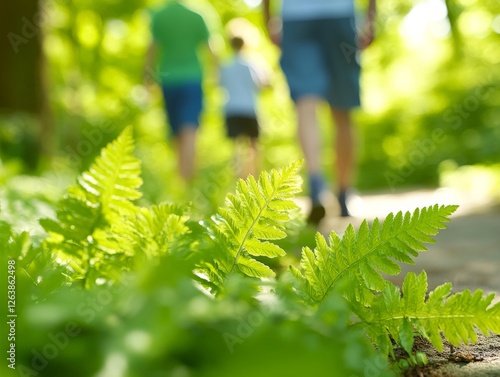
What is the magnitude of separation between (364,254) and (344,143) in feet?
12.8

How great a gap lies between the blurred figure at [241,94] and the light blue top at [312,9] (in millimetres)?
2863

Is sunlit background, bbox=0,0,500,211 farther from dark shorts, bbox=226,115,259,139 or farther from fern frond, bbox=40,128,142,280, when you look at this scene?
fern frond, bbox=40,128,142,280

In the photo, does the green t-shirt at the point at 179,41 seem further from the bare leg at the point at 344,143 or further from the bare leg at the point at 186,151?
the bare leg at the point at 344,143

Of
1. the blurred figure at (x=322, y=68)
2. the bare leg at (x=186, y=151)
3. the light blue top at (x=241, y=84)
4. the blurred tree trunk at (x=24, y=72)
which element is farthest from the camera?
the light blue top at (x=241, y=84)

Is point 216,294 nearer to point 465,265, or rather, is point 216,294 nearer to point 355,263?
point 355,263

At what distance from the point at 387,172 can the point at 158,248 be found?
560 inches

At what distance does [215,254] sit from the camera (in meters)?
1.19

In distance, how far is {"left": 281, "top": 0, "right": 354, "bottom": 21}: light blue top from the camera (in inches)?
195

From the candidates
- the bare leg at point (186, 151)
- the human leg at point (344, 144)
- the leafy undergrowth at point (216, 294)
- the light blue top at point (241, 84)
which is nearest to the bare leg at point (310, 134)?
the human leg at point (344, 144)

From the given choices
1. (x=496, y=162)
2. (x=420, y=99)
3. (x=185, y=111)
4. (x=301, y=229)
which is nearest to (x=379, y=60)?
(x=420, y=99)

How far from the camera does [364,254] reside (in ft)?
4.03

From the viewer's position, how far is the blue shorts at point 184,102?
6711mm

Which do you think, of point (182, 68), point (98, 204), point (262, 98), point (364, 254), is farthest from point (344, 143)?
point (262, 98)

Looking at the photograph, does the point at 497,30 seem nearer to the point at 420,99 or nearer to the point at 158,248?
the point at 420,99
